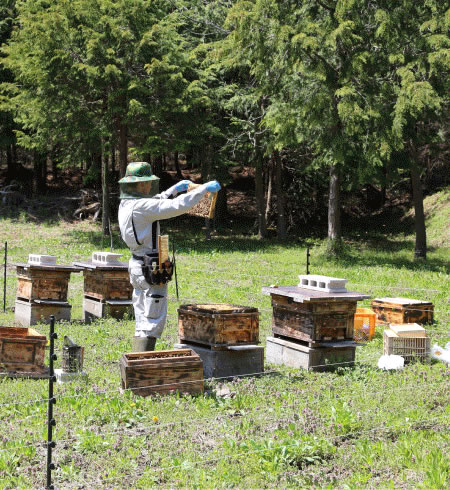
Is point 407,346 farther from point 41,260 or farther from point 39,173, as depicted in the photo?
point 39,173

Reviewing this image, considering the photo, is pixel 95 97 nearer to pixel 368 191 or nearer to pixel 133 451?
pixel 368 191

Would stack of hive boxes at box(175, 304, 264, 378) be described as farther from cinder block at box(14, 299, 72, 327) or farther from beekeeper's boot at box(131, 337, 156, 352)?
cinder block at box(14, 299, 72, 327)

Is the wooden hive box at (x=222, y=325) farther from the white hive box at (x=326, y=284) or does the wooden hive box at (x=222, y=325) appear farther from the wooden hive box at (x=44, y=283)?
the wooden hive box at (x=44, y=283)

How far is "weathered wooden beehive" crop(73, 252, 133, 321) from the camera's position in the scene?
11.5 m

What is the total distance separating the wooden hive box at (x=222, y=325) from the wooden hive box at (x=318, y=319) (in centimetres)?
68


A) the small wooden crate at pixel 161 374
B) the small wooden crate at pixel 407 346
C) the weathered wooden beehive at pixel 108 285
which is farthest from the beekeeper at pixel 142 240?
the weathered wooden beehive at pixel 108 285

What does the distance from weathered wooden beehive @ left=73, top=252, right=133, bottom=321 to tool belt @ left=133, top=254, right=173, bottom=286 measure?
359cm

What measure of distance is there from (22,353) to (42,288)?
344cm

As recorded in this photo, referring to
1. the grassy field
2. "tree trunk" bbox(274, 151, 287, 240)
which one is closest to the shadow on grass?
"tree trunk" bbox(274, 151, 287, 240)

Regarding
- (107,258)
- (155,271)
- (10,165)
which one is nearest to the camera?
(155,271)

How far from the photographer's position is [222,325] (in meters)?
7.92

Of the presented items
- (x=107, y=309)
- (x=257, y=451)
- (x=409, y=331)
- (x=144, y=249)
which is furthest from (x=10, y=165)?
(x=257, y=451)

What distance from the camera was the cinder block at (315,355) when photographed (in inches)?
332

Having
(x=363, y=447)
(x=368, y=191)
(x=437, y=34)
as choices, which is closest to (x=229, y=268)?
(x=437, y=34)
